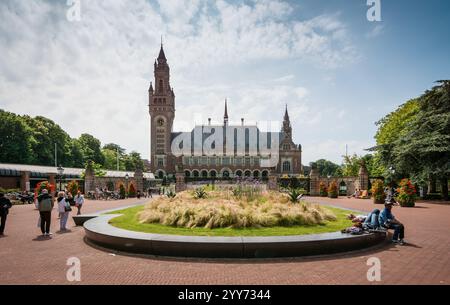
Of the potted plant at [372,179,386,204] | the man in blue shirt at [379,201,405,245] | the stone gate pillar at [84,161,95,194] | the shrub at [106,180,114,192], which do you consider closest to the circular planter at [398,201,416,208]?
the potted plant at [372,179,386,204]

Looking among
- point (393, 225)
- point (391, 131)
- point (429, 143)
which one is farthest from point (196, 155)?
point (393, 225)

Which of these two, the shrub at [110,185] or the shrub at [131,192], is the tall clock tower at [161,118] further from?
the shrub at [131,192]

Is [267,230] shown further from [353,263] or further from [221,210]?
[353,263]

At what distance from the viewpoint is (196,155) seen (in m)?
71.9


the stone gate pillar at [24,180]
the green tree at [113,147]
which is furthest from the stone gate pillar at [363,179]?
the green tree at [113,147]

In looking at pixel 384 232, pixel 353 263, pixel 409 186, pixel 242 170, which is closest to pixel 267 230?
pixel 353 263

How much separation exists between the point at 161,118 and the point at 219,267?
65.6 metres

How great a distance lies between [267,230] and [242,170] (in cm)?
6256

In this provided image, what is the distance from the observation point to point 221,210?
390 inches

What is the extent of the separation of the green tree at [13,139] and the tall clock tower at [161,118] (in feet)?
89.8

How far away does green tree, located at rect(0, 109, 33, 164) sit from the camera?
140ft

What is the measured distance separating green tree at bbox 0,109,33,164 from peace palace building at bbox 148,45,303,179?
27.1 meters
